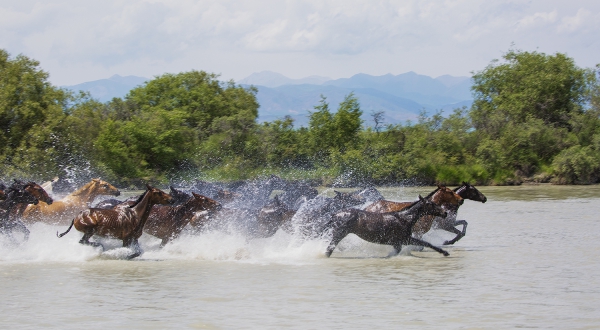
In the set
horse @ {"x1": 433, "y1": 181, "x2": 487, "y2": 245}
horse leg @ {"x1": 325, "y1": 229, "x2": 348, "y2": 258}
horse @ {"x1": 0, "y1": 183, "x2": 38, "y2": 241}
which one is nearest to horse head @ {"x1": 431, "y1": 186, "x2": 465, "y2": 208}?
horse @ {"x1": 433, "y1": 181, "x2": 487, "y2": 245}

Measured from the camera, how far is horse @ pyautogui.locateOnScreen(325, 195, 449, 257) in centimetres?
1346

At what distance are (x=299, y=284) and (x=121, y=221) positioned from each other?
12.4ft

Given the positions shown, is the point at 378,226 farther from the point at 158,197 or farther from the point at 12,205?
the point at 12,205

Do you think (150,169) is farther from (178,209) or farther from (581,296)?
(581,296)

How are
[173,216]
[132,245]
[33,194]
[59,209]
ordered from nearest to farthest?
1. [132,245]
2. [173,216]
3. [33,194]
4. [59,209]

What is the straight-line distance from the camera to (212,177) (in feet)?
134

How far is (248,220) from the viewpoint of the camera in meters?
14.3

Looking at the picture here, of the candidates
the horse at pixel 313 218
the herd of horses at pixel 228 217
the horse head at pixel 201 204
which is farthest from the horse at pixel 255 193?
the horse head at pixel 201 204

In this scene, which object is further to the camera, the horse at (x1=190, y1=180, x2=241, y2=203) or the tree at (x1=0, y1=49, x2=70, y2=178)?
the tree at (x1=0, y1=49, x2=70, y2=178)

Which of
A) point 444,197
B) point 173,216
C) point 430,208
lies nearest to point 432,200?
point 444,197

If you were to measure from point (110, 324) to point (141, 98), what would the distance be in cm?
4800

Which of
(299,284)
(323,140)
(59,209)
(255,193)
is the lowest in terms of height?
(299,284)

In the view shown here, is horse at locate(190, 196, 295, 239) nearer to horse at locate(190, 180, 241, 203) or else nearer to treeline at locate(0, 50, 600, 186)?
horse at locate(190, 180, 241, 203)

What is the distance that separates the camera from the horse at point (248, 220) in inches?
559
